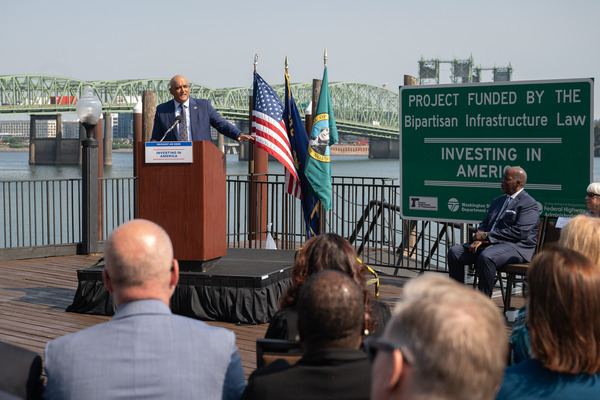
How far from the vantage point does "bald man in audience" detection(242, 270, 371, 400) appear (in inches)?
73.0

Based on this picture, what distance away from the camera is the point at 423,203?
6.97 m

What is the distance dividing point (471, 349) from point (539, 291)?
0.80 metres

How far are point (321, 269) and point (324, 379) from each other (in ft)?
3.16

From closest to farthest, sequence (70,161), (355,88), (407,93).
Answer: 1. (407,93)
2. (70,161)
3. (355,88)

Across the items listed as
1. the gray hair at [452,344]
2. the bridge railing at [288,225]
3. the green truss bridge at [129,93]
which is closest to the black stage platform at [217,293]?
the bridge railing at [288,225]

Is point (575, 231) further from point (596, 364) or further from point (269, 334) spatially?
point (269, 334)

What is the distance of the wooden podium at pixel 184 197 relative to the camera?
5.26 metres

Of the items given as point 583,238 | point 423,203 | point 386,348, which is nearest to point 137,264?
point 386,348

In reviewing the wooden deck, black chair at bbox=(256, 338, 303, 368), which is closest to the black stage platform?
the wooden deck

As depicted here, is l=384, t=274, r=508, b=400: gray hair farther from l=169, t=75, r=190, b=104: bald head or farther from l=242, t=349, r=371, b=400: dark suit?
l=169, t=75, r=190, b=104: bald head

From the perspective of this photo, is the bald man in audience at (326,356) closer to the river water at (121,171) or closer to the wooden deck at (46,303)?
the wooden deck at (46,303)

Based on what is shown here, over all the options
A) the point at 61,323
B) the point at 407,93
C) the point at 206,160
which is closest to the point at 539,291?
the point at 206,160

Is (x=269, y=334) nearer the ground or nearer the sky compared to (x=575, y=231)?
nearer the ground

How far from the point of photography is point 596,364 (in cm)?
181
